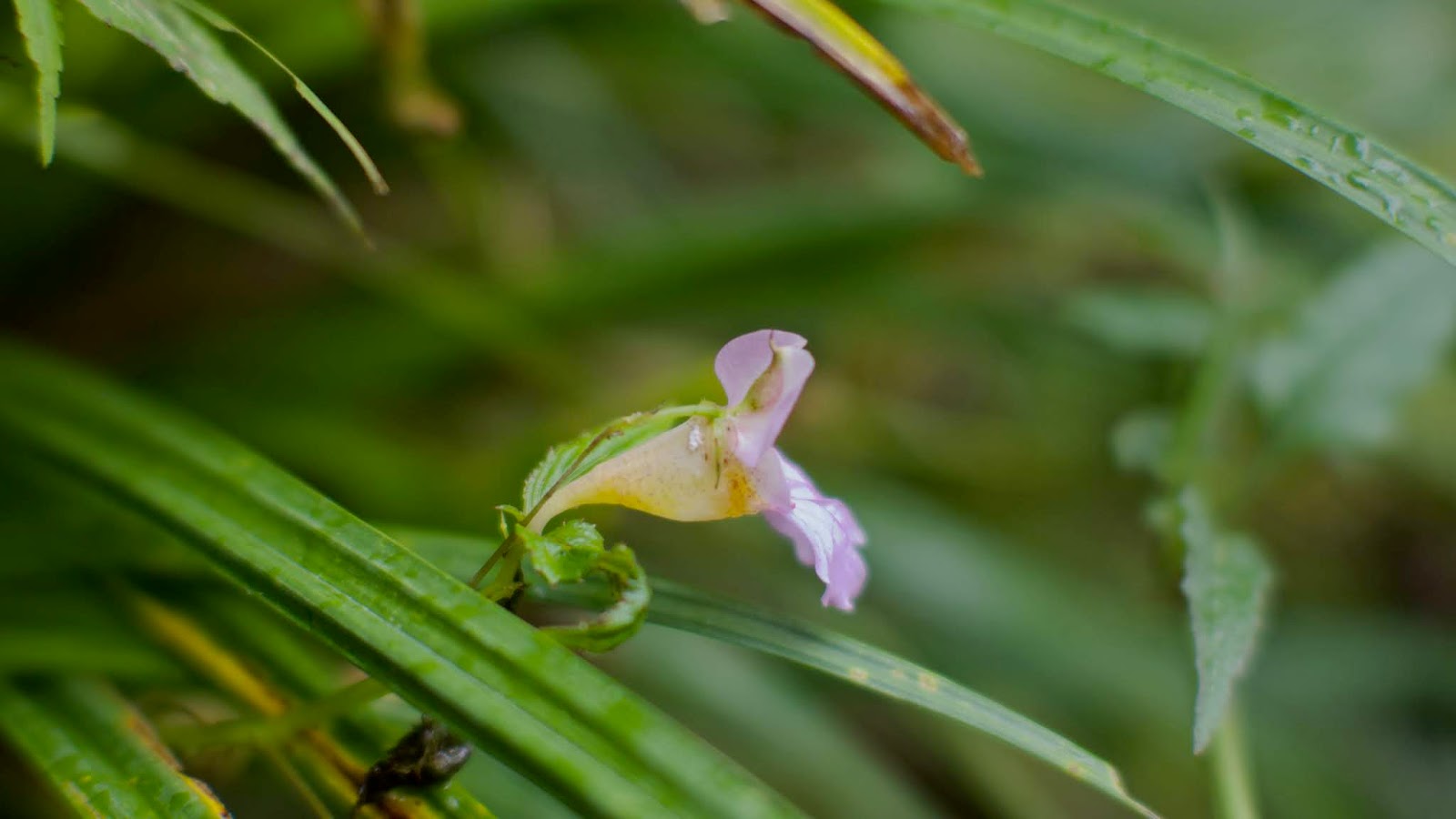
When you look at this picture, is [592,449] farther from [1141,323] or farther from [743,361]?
[1141,323]

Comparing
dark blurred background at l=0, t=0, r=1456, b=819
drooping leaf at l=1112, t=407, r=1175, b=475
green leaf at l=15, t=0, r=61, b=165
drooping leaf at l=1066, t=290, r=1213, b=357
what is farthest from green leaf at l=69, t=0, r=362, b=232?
drooping leaf at l=1066, t=290, r=1213, b=357

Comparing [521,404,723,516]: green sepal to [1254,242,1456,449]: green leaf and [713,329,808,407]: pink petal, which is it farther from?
[1254,242,1456,449]: green leaf

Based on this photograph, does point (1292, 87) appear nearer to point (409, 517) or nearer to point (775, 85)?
point (775, 85)

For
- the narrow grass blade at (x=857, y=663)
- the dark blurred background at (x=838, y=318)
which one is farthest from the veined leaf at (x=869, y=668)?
the dark blurred background at (x=838, y=318)

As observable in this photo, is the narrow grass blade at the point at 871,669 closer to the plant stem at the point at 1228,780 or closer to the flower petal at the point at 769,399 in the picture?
the flower petal at the point at 769,399

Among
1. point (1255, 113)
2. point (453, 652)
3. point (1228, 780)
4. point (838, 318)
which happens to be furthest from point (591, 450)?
point (838, 318)

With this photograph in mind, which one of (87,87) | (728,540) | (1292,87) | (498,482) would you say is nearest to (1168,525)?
(498,482)
